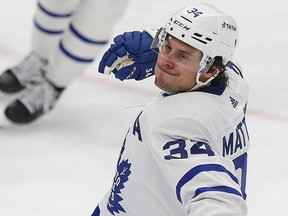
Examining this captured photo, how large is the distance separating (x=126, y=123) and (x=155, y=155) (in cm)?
180

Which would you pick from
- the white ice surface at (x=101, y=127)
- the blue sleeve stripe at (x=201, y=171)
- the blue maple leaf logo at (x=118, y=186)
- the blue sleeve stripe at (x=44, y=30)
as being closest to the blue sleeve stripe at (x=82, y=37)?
the blue sleeve stripe at (x=44, y=30)

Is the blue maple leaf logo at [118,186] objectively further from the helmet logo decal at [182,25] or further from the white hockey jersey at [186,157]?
the helmet logo decal at [182,25]

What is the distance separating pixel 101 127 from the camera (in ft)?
10.7

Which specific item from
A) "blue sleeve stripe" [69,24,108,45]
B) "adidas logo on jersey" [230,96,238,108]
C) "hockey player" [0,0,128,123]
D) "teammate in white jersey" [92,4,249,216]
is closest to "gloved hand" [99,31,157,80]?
"teammate in white jersey" [92,4,249,216]

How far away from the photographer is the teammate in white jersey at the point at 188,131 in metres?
1.41

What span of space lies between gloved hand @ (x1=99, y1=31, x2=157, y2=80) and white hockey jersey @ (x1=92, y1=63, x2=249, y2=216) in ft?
0.71

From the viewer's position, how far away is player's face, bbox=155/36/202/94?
1.52m

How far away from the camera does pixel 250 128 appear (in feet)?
10.5

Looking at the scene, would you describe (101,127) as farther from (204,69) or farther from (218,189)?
(218,189)

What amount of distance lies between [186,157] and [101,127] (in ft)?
6.09

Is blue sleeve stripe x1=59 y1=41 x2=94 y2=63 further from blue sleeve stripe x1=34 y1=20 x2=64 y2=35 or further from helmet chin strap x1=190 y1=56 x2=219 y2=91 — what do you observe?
helmet chin strap x1=190 y1=56 x2=219 y2=91

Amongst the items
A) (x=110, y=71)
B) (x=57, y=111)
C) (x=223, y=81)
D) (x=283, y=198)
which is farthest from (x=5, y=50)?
(x=223, y=81)

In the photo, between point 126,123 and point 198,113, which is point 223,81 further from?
point 126,123

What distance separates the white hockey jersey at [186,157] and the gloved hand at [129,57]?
22 centimetres
